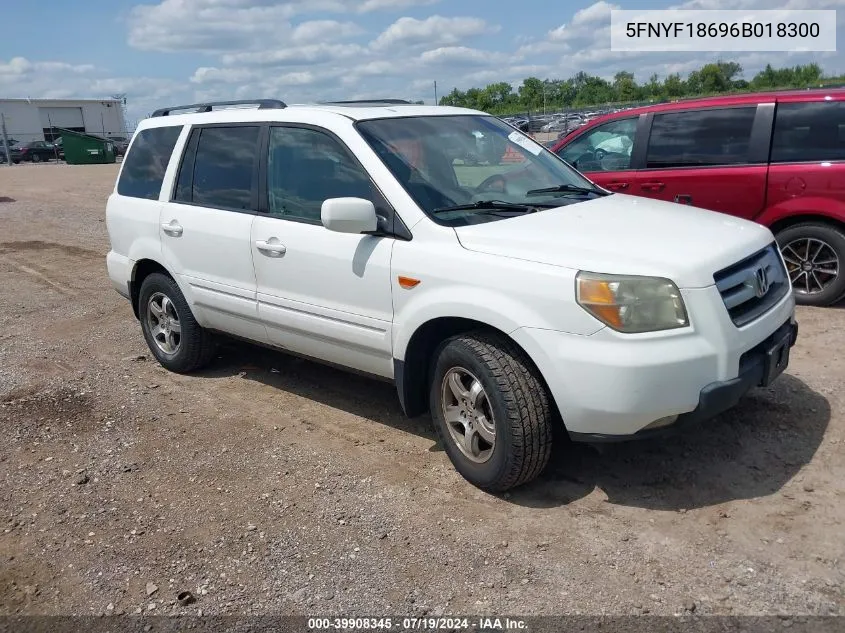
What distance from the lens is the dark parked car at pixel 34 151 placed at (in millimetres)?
42697

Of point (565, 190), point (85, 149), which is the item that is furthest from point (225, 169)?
point (85, 149)

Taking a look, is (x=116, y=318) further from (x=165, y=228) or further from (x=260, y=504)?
(x=260, y=504)

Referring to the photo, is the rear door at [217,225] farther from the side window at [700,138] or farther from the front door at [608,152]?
the side window at [700,138]

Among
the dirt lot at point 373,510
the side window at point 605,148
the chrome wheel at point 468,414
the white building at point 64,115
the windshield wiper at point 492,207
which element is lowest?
the dirt lot at point 373,510

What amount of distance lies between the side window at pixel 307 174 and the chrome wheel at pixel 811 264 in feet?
14.0

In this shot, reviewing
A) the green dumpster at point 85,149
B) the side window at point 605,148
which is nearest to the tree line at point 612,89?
the green dumpster at point 85,149

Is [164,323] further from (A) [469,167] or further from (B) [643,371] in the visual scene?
(B) [643,371]

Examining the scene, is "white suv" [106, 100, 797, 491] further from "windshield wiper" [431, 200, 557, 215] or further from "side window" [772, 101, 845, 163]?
"side window" [772, 101, 845, 163]

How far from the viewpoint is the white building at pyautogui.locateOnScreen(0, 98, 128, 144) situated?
5575cm

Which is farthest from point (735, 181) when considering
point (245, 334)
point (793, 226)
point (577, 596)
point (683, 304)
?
point (577, 596)

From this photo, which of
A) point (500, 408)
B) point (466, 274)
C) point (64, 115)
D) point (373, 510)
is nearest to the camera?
point (500, 408)

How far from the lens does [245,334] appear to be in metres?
5.15

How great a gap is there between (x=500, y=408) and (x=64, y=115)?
64436 millimetres

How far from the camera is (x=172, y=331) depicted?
5.82 m
